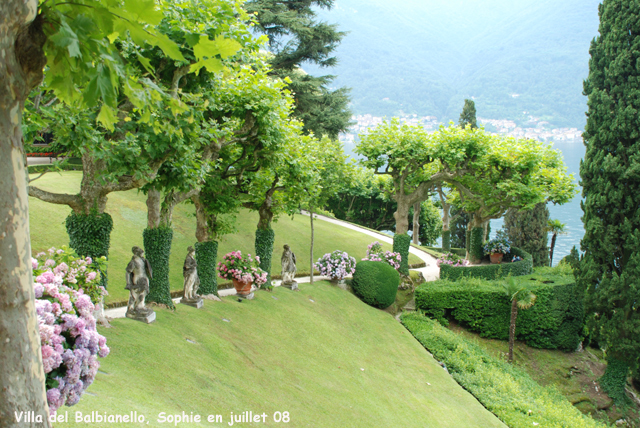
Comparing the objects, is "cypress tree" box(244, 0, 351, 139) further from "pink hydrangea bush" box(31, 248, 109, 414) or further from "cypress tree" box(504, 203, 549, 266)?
"pink hydrangea bush" box(31, 248, 109, 414)

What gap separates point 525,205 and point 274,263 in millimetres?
15876

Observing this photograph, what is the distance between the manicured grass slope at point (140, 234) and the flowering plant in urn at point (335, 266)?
311cm

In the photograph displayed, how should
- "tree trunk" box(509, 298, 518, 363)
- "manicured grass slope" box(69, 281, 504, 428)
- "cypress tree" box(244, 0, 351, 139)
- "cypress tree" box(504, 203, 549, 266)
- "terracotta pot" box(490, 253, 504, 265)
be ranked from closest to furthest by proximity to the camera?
"manicured grass slope" box(69, 281, 504, 428) < "tree trunk" box(509, 298, 518, 363) < "cypress tree" box(244, 0, 351, 139) < "terracotta pot" box(490, 253, 504, 265) < "cypress tree" box(504, 203, 549, 266)

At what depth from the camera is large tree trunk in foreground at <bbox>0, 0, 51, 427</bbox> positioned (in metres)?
3.10

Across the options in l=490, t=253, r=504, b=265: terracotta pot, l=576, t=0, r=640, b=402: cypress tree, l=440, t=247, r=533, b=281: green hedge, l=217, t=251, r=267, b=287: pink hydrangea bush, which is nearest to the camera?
l=217, t=251, r=267, b=287: pink hydrangea bush

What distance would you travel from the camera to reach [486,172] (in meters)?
28.3

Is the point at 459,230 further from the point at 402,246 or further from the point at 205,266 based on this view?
the point at 205,266

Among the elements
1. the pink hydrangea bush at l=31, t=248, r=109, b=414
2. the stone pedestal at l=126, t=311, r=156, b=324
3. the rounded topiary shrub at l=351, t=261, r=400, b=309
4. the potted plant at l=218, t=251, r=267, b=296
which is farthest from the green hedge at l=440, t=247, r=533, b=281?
the pink hydrangea bush at l=31, t=248, r=109, b=414

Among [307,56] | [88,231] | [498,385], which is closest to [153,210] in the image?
[88,231]

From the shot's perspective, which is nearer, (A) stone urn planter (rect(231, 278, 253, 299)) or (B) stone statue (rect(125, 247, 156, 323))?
(B) stone statue (rect(125, 247, 156, 323))

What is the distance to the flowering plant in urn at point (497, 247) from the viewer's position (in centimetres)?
3127

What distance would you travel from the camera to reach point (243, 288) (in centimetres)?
1731

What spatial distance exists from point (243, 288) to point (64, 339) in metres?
12.1

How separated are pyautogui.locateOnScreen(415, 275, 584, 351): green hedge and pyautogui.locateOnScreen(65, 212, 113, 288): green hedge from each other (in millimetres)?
16918
